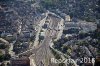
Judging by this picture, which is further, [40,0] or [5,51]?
[40,0]

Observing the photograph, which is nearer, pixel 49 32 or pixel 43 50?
pixel 43 50

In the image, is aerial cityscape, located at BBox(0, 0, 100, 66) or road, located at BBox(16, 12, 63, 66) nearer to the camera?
road, located at BBox(16, 12, 63, 66)

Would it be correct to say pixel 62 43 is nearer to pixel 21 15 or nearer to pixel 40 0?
pixel 21 15

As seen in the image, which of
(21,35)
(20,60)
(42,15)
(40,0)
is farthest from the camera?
(40,0)

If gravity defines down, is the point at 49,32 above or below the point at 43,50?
above

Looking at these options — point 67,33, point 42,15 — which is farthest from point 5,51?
point 42,15

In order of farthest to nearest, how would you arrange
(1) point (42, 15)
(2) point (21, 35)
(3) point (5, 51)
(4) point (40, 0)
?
Result: (4) point (40, 0) < (1) point (42, 15) < (2) point (21, 35) < (3) point (5, 51)

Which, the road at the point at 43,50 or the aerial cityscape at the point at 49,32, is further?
the aerial cityscape at the point at 49,32
